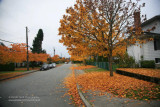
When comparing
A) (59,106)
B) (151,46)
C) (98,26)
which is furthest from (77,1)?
(151,46)

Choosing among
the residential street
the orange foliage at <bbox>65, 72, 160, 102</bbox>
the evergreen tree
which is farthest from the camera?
the evergreen tree

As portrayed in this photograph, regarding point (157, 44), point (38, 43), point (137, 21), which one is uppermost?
point (38, 43)

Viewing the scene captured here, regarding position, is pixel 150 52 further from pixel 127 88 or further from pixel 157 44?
pixel 127 88

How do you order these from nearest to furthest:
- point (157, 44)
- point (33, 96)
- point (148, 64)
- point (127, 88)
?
point (33, 96), point (127, 88), point (148, 64), point (157, 44)

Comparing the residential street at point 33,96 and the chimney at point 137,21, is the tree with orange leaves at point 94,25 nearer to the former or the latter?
the chimney at point 137,21

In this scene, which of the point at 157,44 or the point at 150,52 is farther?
the point at 150,52

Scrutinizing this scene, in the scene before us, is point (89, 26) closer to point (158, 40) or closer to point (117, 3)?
point (117, 3)

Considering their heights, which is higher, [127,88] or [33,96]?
[127,88]

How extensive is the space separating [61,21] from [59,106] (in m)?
6.62

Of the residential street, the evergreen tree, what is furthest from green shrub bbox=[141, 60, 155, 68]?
the evergreen tree

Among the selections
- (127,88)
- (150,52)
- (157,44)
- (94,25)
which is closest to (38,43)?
(94,25)

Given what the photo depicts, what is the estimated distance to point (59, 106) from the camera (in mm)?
3684

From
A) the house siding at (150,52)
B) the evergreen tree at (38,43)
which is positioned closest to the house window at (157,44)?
the house siding at (150,52)

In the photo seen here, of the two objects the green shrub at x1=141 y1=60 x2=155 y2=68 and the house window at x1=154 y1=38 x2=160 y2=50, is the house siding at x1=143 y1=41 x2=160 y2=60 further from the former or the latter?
the green shrub at x1=141 y1=60 x2=155 y2=68
